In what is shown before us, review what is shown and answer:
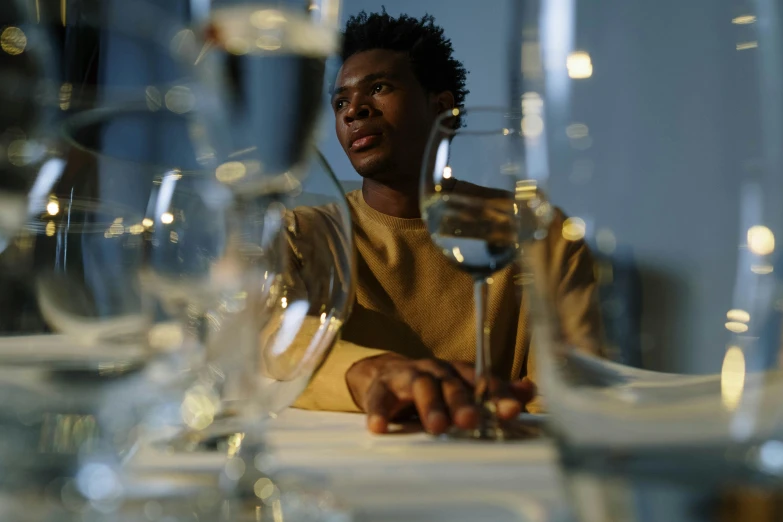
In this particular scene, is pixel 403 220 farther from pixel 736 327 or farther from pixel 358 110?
pixel 736 327

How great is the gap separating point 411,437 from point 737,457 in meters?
0.33

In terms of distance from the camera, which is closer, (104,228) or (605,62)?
(605,62)

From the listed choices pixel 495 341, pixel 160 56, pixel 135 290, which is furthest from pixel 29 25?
pixel 495 341

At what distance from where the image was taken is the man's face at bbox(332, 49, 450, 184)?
4.29ft

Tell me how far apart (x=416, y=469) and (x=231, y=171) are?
170 millimetres

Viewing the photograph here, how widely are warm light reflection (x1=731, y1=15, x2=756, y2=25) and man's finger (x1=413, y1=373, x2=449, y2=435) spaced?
349 millimetres

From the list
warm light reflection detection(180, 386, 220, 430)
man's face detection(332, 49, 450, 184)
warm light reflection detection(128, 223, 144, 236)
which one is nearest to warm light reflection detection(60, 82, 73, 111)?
warm light reflection detection(128, 223, 144, 236)

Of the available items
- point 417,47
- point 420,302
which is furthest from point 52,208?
point 417,47

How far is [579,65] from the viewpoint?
185mm

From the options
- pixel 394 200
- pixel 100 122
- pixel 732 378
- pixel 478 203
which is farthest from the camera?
pixel 394 200

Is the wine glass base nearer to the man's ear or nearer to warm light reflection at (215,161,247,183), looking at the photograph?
warm light reflection at (215,161,247,183)

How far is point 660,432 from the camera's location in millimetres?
171

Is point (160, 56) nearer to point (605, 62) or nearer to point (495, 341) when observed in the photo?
point (605, 62)

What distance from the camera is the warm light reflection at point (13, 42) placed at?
46 centimetres
